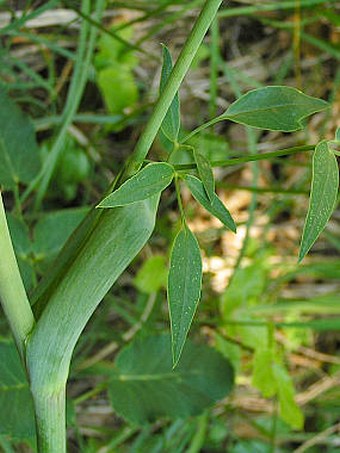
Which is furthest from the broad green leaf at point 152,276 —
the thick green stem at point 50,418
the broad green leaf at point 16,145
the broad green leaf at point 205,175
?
the broad green leaf at point 205,175

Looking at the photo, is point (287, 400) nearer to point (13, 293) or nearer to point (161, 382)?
point (161, 382)

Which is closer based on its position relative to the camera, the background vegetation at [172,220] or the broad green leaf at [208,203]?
the broad green leaf at [208,203]

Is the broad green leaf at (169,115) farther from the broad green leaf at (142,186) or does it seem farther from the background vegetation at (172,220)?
the background vegetation at (172,220)

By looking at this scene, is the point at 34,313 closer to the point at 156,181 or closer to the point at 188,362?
the point at 156,181

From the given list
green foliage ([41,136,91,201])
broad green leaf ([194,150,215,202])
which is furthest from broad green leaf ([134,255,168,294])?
broad green leaf ([194,150,215,202])

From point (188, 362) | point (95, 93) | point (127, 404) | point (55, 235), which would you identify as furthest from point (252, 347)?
point (95, 93)

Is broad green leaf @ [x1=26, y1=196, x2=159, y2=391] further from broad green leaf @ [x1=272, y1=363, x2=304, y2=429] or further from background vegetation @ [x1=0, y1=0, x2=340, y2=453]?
broad green leaf @ [x1=272, y1=363, x2=304, y2=429]
